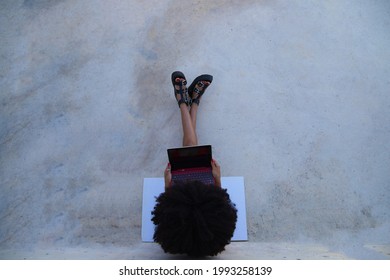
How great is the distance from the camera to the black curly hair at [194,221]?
148cm

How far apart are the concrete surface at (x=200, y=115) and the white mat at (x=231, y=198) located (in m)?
0.04

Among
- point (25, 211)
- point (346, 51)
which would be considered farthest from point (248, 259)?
point (346, 51)

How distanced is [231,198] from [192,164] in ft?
1.30

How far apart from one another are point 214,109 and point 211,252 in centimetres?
125

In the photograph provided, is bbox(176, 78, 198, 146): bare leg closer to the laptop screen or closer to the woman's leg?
the woman's leg

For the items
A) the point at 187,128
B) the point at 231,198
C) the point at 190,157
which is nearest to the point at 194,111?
the point at 187,128

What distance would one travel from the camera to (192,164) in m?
2.13

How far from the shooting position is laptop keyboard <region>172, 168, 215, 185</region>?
6.91 feet

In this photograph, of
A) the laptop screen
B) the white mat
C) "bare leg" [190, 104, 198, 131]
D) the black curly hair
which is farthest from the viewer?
"bare leg" [190, 104, 198, 131]

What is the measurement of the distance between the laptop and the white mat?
27 centimetres

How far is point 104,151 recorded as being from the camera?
2.48 m

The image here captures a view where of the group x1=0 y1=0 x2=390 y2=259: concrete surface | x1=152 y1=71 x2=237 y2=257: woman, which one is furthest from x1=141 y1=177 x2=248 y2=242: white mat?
x1=152 y1=71 x2=237 y2=257: woman

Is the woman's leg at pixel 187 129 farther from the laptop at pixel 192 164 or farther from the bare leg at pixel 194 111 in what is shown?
the laptop at pixel 192 164

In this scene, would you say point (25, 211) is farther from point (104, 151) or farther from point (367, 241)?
point (367, 241)
